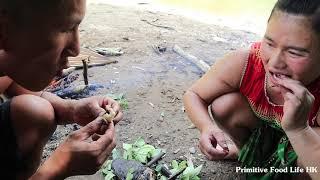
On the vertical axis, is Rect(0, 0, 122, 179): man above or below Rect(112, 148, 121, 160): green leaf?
above

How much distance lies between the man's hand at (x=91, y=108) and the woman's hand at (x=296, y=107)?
0.81 meters

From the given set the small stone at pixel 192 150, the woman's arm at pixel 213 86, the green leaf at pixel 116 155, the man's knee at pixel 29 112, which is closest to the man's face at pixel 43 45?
the man's knee at pixel 29 112

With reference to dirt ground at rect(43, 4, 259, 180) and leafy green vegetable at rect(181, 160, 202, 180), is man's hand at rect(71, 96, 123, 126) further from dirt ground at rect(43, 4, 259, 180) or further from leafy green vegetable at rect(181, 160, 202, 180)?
leafy green vegetable at rect(181, 160, 202, 180)

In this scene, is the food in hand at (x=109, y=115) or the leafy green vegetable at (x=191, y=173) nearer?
the food in hand at (x=109, y=115)

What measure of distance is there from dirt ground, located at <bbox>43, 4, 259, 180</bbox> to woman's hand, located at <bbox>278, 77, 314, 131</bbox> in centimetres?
83

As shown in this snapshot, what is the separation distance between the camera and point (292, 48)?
2.17m

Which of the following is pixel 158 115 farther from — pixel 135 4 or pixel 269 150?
pixel 135 4

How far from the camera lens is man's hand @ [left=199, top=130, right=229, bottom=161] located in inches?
92.0

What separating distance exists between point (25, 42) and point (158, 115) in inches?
77.0

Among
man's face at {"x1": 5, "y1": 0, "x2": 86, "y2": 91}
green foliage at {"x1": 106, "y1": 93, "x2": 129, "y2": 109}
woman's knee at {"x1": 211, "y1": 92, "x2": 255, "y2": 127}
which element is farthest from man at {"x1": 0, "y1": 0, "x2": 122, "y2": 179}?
green foliage at {"x1": 106, "y1": 93, "x2": 129, "y2": 109}

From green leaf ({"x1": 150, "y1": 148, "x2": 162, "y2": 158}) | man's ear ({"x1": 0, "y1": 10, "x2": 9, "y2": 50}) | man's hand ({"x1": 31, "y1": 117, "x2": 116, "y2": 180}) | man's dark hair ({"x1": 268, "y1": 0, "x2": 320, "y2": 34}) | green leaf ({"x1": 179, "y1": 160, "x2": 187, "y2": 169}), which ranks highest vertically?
man's dark hair ({"x1": 268, "y1": 0, "x2": 320, "y2": 34})

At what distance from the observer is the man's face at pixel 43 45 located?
1.70 meters

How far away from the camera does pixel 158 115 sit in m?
3.58

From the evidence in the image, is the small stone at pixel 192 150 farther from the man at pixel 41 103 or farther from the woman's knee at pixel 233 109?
the man at pixel 41 103
